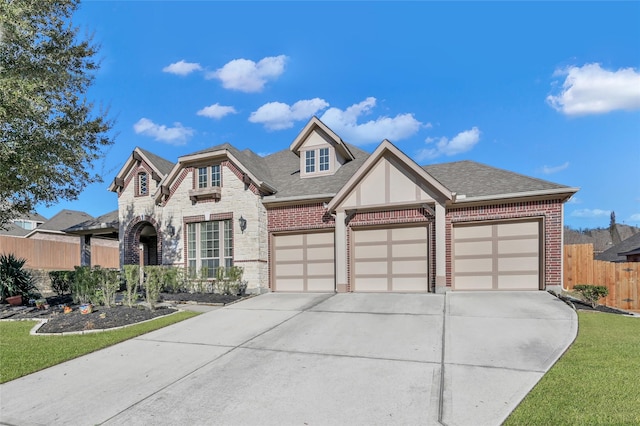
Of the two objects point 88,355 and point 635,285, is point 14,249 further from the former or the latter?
point 635,285

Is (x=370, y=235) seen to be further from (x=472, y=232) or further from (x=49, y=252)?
(x=49, y=252)

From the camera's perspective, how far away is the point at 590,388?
440cm

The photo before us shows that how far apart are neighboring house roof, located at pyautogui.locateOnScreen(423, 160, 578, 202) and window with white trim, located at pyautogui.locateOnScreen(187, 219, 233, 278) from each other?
8636 millimetres

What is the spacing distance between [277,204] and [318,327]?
22.3ft

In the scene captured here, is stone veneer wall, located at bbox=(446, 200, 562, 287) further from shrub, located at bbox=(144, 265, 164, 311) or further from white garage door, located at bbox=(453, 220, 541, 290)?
shrub, located at bbox=(144, 265, 164, 311)

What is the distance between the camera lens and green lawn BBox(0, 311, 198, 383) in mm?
5867

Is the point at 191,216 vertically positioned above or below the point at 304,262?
above

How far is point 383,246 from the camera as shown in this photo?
1227cm

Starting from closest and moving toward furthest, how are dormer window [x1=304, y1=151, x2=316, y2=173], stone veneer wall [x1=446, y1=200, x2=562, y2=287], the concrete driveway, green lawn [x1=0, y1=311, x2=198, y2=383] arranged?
the concrete driveway < green lawn [x1=0, y1=311, x2=198, y2=383] < stone veneer wall [x1=446, y1=200, x2=562, y2=287] < dormer window [x1=304, y1=151, x2=316, y2=173]

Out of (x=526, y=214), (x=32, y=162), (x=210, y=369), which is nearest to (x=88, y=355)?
(x=210, y=369)

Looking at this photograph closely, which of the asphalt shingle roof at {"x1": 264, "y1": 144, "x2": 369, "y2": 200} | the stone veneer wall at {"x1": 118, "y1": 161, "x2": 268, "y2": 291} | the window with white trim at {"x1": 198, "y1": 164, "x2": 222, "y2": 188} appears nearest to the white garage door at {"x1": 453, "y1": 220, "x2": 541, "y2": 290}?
the asphalt shingle roof at {"x1": 264, "y1": 144, "x2": 369, "y2": 200}

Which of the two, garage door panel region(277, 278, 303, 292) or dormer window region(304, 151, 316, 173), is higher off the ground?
dormer window region(304, 151, 316, 173)

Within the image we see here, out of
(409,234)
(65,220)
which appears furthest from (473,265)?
(65,220)

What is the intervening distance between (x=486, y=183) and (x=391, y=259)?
13.8 ft
